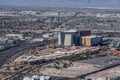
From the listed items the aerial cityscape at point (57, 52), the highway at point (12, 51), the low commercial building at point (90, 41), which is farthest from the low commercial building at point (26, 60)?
the low commercial building at point (90, 41)

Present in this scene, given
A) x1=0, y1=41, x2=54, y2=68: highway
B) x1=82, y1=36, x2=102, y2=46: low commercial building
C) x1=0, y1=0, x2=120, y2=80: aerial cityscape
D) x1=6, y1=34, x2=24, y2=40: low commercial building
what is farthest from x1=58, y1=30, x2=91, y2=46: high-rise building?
x1=6, y1=34, x2=24, y2=40: low commercial building

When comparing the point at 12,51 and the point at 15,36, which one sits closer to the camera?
the point at 12,51

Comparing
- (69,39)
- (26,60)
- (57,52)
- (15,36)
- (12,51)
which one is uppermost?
(26,60)

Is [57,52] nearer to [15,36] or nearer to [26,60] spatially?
[26,60]

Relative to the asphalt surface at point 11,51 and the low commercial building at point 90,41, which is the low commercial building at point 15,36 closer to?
the asphalt surface at point 11,51

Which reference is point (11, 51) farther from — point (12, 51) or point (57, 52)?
point (57, 52)

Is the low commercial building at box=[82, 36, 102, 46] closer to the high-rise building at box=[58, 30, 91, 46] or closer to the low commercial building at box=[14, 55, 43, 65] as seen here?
the high-rise building at box=[58, 30, 91, 46]

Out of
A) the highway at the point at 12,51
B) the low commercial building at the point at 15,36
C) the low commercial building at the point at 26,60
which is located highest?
the low commercial building at the point at 26,60

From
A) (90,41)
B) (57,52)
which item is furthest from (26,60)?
(90,41)

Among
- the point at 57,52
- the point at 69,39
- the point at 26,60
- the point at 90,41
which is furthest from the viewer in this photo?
the point at 69,39

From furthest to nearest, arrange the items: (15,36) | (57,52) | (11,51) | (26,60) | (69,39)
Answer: (15,36) → (69,39) → (11,51) → (57,52) → (26,60)

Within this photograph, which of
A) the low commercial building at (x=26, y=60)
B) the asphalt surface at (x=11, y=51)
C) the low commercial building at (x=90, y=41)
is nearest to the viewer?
the low commercial building at (x=26, y=60)

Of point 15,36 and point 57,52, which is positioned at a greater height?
point 57,52
